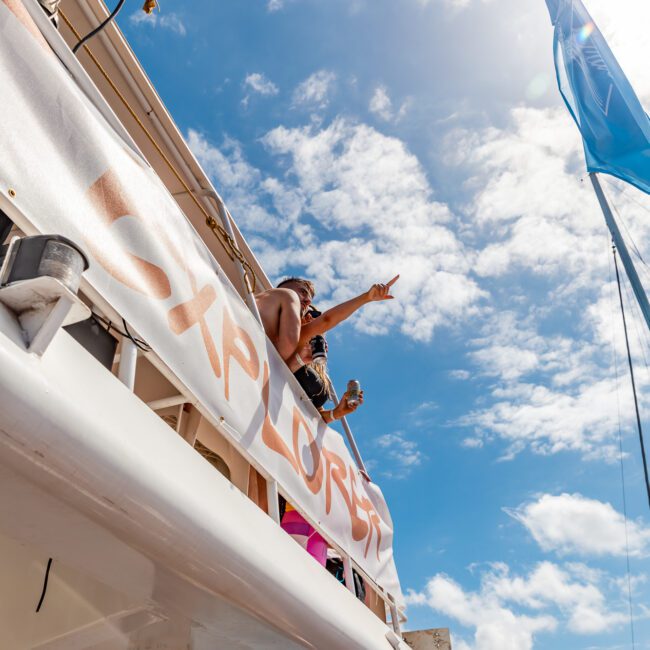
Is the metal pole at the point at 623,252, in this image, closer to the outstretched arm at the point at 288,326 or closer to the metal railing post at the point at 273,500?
the outstretched arm at the point at 288,326

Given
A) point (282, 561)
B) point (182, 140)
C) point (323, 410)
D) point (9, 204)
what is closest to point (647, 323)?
point (323, 410)

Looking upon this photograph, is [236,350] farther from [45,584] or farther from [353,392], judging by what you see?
[353,392]

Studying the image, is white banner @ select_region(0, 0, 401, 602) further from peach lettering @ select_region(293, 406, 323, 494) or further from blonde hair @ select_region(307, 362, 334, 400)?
blonde hair @ select_region(307, 362, 334, 400)

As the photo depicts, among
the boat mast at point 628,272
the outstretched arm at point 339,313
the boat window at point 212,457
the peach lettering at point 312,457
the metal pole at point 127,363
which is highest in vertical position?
the boat mast at point 628,272

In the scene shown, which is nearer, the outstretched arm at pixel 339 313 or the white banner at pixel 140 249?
the white banner at pixel 140 249

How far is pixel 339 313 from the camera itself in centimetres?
356

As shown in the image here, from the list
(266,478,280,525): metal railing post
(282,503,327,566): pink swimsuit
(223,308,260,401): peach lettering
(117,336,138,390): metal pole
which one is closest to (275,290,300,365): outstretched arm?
(223,308,260,401): peach lettering

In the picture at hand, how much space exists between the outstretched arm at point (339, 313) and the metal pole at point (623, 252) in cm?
589

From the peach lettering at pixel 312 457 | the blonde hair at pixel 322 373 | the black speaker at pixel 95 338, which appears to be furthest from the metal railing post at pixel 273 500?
the blonde hair at pixel 322 373

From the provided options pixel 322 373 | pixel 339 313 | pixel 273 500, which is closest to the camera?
pixel 273 500

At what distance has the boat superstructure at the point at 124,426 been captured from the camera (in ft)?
3.64

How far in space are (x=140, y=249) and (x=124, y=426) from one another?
2.34 ft

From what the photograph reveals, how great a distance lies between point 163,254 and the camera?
1.94m

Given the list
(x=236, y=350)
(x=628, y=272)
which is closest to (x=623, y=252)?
(x=628, y=272)
